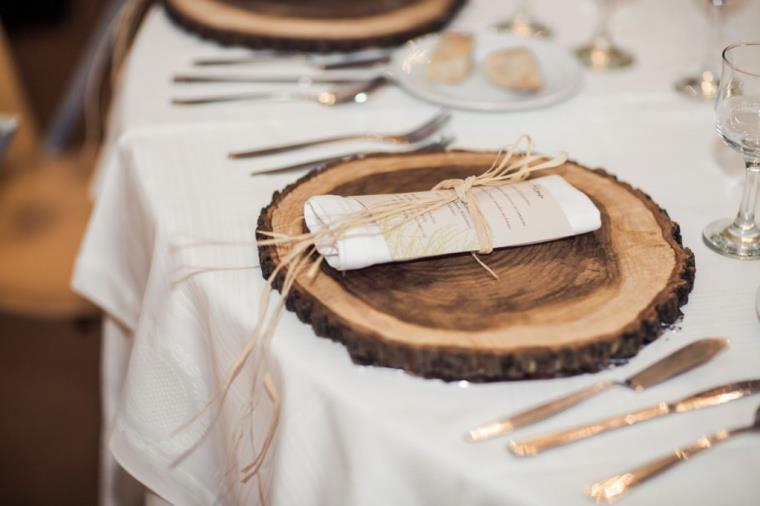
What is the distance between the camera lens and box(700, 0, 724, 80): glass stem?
1317 millimetres

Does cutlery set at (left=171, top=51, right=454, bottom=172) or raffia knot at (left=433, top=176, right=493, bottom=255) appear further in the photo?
cutlery set at (left=171, top=51, right=454, bottom=172)

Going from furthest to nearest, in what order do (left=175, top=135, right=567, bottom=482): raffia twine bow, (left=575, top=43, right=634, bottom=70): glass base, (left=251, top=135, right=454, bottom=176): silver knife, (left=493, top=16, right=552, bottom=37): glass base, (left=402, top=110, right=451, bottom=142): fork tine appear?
(left=493, top=16, right=552, bottom=37): glass base
(left=575, top=43, right=634, bottom=70): glass base
(left=402, top=110, right=451, bottom=142): fork tine
(left=251, top=135, right=454, bottom=176): silver knife
(left=175, top=135, right=567, bottom=482): raffia twine bow

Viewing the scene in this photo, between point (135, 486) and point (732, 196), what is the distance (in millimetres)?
939

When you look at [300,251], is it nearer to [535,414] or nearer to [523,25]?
[535,414]

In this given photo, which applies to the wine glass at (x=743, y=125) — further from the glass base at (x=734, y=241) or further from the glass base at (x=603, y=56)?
the glass base at (x=603, y=56)

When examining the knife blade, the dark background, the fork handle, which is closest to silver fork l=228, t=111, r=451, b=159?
the fork handle

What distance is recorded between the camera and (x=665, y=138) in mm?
1152

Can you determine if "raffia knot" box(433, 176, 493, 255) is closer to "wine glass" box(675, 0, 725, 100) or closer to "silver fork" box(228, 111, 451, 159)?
"silver fork" box(228, 111, 451, 159)

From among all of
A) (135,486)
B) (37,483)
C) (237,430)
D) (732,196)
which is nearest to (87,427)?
(37,483)

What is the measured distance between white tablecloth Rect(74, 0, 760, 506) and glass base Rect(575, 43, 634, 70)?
0.09 ft

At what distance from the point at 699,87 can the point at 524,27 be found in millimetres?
355

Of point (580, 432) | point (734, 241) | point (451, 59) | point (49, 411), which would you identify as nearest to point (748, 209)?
point (734, 241)

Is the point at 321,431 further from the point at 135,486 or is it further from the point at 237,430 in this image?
the point at 135,486

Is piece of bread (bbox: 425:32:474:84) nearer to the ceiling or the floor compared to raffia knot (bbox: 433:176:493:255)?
nearer to the floor
